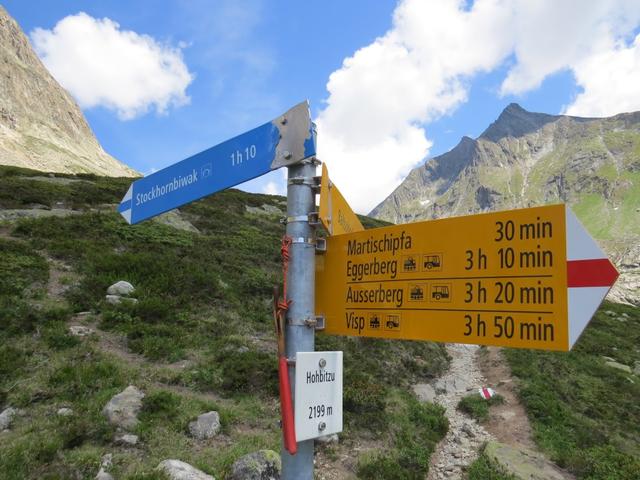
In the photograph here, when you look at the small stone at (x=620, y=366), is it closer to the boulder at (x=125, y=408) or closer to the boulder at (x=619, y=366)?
the boulder at (x=619, y=366)

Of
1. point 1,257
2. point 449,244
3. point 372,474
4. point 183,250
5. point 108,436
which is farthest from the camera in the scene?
point 183,250

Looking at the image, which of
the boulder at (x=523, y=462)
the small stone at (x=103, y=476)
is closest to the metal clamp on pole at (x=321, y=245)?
the small stone at (x=103, y=476)

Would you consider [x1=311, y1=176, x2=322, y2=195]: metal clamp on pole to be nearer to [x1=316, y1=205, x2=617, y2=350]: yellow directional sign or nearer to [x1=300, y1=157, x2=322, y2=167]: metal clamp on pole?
[x1=300, y1=157, x2=322, y2=167]: metal clamp on pole

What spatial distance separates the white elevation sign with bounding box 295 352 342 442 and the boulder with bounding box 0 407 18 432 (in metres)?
5.72

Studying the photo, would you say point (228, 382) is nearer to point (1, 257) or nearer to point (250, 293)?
point (250, 293)

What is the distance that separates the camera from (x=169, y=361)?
341 inches

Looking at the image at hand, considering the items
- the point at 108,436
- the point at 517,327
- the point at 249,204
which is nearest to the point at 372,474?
the point at 108,436

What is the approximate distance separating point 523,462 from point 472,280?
773 cm

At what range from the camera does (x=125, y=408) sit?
6.58 m

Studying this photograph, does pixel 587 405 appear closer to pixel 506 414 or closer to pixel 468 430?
pixel 506 414

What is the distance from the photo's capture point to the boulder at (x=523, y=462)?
306 inches

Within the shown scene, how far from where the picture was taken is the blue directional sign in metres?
2.71

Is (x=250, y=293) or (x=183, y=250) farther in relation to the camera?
(x=183, y=250)

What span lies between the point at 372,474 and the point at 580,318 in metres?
5.97
